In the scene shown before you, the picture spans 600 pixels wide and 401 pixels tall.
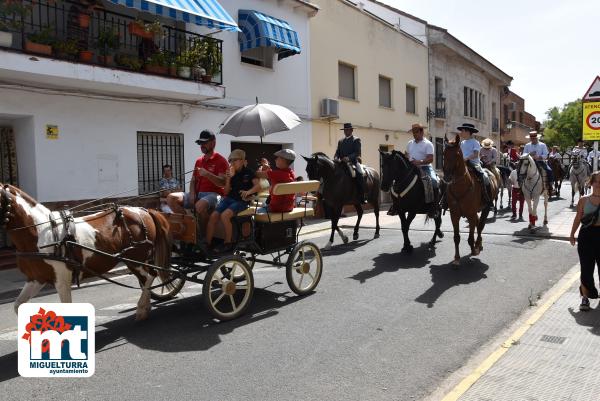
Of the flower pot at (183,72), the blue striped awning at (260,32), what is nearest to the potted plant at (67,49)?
the flower pot at (183,72)

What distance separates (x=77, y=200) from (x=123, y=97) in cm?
252

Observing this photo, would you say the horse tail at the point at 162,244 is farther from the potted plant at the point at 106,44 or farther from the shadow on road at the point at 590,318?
the potted plant at the point at 106,44

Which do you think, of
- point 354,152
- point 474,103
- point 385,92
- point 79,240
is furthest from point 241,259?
point 474,103

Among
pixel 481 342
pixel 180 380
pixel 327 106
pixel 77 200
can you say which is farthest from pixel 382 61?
pixel 180 380

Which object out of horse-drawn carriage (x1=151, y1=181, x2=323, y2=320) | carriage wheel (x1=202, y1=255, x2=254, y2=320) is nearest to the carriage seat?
horse-drawn carriage (x1=151, y1=181, x2=323, y2=320)

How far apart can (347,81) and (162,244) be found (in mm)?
14753

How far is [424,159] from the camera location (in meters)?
10.2

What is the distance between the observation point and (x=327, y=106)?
17281 mm

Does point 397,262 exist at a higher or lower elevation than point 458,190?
lower

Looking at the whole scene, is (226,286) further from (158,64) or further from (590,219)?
(158,64)

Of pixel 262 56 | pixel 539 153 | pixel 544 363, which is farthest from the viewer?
pixel 262 56

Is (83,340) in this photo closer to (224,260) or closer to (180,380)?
(180,380)

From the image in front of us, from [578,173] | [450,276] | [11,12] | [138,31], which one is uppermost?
[138,31]

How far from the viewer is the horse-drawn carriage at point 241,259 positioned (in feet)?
19.2
